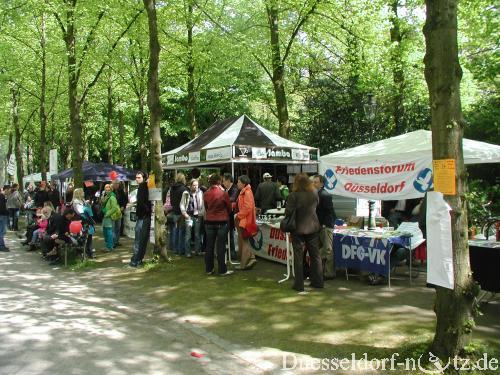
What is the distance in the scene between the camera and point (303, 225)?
25.1ft

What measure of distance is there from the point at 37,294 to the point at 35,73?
21.2m

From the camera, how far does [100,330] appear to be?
609cm

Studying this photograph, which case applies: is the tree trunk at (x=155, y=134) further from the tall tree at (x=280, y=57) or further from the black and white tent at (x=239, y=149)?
the tall tree at (x=280, y=57)

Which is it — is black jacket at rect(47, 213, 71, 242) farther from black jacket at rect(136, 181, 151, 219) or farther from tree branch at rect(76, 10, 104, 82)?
tree branch at rect(76, 10, 104, 82)

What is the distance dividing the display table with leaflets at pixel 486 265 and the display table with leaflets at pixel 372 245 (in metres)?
1.77

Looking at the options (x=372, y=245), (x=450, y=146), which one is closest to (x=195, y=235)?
(x=372, y=245)

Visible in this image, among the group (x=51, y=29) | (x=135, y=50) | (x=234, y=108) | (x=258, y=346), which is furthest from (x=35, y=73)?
(x=258, y=346)

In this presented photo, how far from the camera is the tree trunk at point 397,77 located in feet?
58.1

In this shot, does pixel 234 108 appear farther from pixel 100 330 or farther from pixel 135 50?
pixel 100 330

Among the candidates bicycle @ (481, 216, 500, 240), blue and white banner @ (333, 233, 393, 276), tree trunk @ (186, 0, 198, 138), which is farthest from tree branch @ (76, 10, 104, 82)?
bicycle @ (481, 216, 500, 240)

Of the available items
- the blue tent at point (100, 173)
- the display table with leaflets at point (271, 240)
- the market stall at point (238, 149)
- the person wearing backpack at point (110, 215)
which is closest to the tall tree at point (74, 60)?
the market stall at point (238, 149)

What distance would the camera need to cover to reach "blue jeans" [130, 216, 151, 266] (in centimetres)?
1038

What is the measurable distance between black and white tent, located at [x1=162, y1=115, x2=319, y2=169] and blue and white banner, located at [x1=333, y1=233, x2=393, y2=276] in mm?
4358

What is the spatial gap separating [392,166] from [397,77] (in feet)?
35.4
